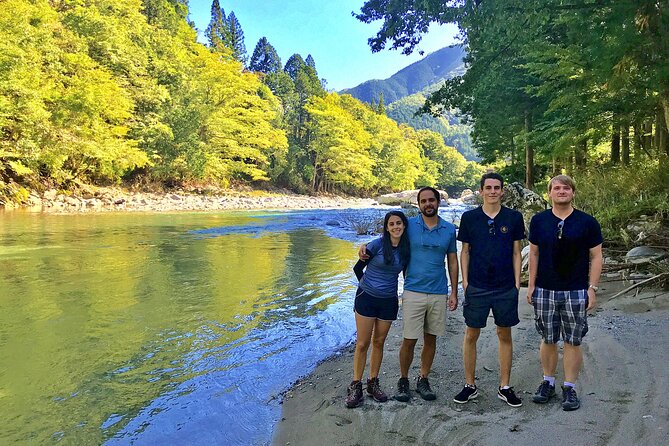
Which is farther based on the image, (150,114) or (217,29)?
(217,29)

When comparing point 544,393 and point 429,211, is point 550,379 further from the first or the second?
point 429,211

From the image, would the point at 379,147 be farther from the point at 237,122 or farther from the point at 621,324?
the point at 621,324

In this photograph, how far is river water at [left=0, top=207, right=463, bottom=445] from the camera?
3402 mm

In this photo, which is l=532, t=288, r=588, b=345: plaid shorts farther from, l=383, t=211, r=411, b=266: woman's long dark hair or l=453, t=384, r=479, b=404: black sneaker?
l=383, t=211, r=411, b=266: woman's long dark hair

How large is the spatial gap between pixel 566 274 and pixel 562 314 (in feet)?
0.94

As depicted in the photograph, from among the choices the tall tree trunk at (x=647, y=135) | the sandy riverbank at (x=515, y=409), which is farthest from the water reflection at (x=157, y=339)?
the tall tree trunk at (x=647, y=135)

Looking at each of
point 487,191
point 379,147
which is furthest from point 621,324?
point 379,147

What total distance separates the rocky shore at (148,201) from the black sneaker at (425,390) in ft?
84.1

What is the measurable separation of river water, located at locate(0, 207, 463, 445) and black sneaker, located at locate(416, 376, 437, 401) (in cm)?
113

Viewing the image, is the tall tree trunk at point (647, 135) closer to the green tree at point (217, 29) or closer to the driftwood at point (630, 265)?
the driftwood at point (630, 265)

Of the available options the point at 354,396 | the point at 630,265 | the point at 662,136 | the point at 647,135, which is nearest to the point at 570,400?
the point at 354,396

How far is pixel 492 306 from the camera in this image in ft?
10.4

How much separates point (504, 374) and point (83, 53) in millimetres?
30094

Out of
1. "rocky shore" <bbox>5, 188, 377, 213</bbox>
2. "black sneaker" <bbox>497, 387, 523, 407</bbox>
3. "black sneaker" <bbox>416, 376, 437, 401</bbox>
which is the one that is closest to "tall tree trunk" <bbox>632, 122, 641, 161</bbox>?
"black sneaker" <bbox>497, 387, 523, 407</bbox>
